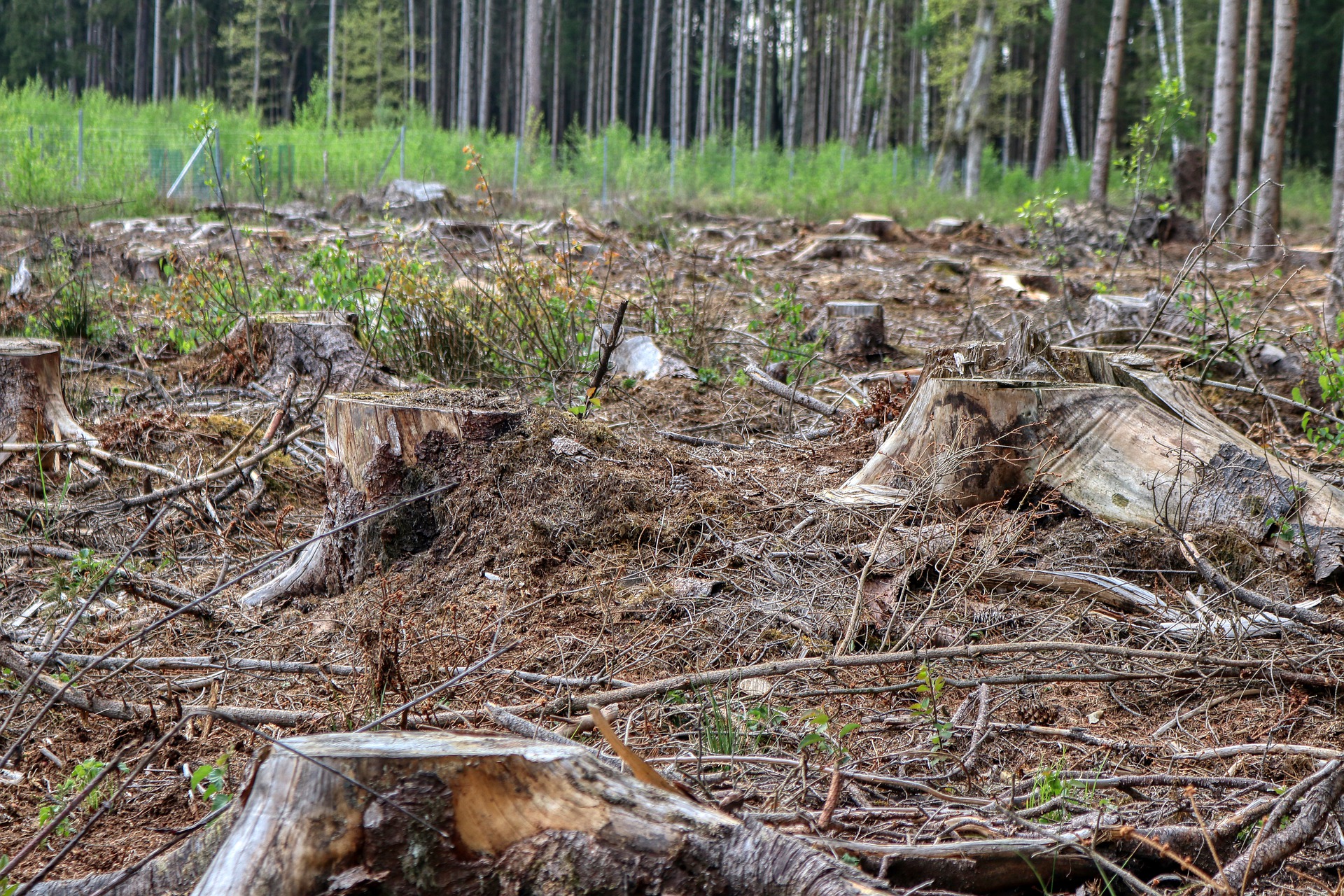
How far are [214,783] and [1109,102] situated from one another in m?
17.7

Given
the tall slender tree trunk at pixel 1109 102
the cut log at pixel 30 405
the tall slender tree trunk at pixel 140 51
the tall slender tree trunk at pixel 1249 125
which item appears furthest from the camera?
the tall slender tree trunk at pixel 140 51

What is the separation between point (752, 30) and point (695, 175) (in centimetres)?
3158

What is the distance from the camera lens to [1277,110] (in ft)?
39.4

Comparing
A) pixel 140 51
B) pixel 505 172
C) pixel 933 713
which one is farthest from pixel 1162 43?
pixel 140 51

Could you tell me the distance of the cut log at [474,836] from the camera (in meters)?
1.40

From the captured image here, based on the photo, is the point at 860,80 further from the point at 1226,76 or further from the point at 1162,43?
the point at 1226,76

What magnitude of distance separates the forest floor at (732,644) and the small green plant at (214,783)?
0.01m

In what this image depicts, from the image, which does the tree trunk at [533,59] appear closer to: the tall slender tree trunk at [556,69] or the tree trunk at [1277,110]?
the tree trunk at [1277,110]

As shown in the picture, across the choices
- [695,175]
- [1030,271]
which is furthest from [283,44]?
[1030,271]

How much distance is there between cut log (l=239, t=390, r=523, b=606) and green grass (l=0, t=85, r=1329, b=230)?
1088 cm

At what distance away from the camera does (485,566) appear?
3371 mm

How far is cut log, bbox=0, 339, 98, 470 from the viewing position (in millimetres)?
4809

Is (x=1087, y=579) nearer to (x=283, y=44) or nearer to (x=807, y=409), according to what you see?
(x=807, y=409)

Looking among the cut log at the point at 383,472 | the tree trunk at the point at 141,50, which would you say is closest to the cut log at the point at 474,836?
the cut log at the point at 383,472
